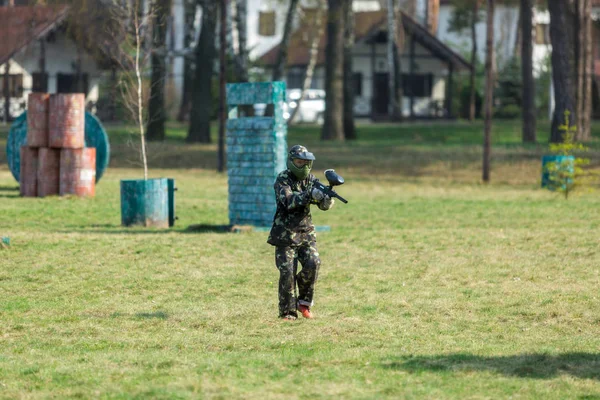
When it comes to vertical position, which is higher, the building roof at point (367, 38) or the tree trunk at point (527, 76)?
the building roof at point (367, 38)

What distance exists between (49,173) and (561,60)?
19.4 metres

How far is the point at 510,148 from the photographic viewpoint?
3731cm

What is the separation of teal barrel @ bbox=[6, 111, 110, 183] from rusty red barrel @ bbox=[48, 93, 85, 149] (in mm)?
2008

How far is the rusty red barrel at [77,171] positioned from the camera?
23.3 m

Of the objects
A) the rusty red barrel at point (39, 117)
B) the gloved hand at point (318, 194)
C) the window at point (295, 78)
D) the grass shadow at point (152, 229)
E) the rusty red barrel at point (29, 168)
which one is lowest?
the grass shadow at point (152, 229)

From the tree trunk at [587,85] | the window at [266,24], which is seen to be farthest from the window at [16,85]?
the tree trunk at [587,85]

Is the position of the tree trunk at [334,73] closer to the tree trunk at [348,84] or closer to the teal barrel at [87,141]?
the tree trunk at [348,84]

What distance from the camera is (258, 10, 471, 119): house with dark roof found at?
61.9m

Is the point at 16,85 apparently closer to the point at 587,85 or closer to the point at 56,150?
the point at 587,85

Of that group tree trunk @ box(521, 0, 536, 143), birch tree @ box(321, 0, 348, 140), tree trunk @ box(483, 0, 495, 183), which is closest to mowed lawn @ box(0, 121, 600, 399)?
tree trunk @ box(483, 0, 495, 183)

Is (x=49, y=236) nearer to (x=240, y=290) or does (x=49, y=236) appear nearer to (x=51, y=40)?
(x=240, y=290)

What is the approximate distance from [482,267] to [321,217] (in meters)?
7.41

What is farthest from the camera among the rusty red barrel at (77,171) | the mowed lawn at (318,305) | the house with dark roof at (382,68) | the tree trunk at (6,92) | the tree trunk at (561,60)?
the house with dark roof at (382,68)

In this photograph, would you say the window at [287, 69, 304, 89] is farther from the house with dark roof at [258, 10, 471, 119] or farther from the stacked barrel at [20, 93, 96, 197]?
the stacked barrel at [20, 93, 96, 197]
